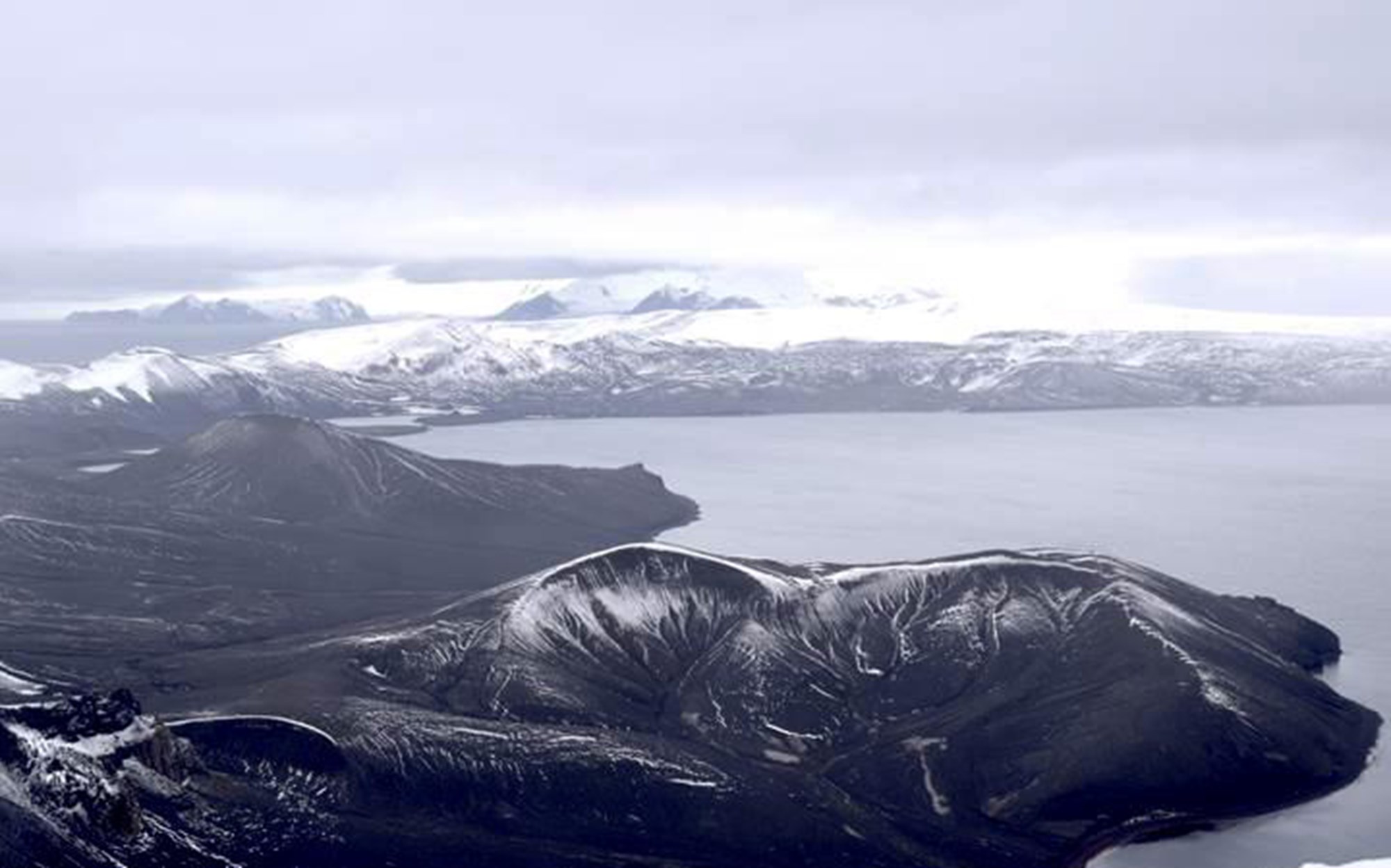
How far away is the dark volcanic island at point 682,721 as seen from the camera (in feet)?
302

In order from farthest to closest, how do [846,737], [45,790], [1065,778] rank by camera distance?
[846,737] → [1065,778] → [45,790]

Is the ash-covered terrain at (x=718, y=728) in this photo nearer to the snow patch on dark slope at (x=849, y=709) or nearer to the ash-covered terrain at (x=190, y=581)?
the snow patch on dark slope at (x=849, y=709)

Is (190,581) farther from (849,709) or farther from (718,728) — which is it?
(849,709)

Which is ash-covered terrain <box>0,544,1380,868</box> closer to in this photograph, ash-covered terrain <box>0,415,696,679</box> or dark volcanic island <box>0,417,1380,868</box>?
dark volcanic island <box>0,417,1380,868</box>

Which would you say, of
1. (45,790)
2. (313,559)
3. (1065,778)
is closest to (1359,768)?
(1065,778)

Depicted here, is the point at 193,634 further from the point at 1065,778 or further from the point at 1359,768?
the point at 1359,768

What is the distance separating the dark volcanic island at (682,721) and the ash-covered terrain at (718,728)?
0.23 metres

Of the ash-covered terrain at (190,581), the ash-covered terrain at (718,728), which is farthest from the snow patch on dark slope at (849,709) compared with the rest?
the ash-covered terrain at (190,581)

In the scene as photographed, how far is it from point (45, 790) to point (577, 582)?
5147 centimetres

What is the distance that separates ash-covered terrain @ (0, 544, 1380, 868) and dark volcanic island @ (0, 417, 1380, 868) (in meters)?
0.23

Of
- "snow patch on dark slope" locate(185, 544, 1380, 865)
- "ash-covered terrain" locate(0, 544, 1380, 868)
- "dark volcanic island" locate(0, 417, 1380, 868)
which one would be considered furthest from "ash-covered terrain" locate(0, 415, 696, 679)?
"snow patch on dark slope" locate(185, 544, 1380, 865)

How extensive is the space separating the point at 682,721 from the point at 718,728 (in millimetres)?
2843

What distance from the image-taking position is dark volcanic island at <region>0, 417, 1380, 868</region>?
92.1 metres

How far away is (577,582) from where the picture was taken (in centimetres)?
13038
